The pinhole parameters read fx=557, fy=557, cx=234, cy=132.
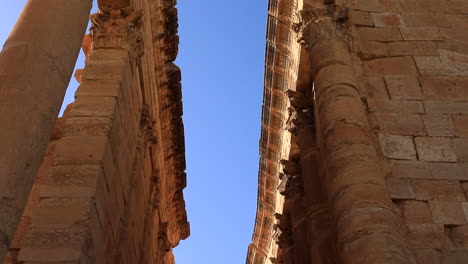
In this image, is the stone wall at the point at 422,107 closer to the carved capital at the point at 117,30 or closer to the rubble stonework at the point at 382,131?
the rubble stonework at the point at 382,131

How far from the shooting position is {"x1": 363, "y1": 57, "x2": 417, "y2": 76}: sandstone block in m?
10.2

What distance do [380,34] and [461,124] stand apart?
2.67 metres

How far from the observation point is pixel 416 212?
26.0ft

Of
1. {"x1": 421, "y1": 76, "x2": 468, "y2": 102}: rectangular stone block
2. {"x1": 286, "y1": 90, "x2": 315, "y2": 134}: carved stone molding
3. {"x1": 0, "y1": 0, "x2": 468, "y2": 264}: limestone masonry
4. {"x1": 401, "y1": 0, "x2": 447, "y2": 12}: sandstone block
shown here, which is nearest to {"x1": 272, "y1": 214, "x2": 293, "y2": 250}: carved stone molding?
{"x1": 0, "y1": 0, "x2": 468, "y2": 264}: limestone masonry

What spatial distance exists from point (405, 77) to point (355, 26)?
1.71 metres

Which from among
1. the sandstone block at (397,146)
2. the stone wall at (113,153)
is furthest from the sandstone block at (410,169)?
the stone wall at (113,153)

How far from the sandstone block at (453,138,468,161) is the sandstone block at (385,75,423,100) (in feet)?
3.52

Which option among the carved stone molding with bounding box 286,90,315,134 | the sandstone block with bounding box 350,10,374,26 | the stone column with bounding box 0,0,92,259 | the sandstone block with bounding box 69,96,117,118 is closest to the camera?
the stone column with bounding box 0,0,92,259

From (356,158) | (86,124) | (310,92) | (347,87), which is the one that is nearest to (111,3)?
(86,124)

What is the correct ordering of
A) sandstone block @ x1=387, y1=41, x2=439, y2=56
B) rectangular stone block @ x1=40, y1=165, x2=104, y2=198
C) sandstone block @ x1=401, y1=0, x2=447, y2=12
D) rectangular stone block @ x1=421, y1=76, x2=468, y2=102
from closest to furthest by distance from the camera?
rectangular stone block @ x1=40, y1=165, x2=104, y2=198 → rectangular stone block @ x1=421, y1=76, x2=468, y2=102 → sandstone block @ x1=387, y1=41, x2=439, y2=56 → sandstone block @ x1=401, y1=0, x2=447, y2=12

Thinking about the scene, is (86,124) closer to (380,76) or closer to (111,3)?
(111,3)

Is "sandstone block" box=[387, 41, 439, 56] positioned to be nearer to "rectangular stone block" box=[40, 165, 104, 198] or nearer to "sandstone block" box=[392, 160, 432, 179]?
"sandstone block" box=[392, 160, 432, 179]

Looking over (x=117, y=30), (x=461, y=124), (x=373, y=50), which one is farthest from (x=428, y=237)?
(x=117, y=30)

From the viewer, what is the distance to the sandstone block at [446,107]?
30.9 feet
